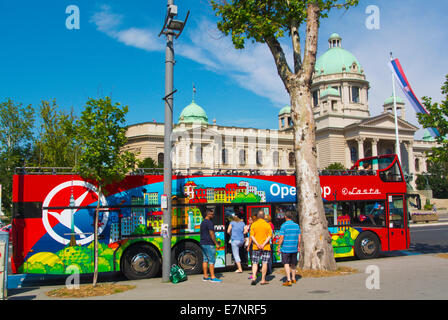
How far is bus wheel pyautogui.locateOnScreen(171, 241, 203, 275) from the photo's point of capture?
11.8 m

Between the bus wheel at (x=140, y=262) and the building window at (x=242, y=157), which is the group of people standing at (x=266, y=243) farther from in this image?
the building window at (x=242, y=157)

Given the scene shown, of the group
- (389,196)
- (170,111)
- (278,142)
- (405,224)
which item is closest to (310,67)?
(170,111)

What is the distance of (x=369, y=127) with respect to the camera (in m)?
74.4

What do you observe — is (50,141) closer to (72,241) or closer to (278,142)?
(72,241)

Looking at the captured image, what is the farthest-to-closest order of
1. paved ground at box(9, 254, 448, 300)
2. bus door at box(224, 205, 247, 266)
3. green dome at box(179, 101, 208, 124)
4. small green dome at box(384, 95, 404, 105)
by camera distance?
small green dome at box(384, 95, 404, 105) < green dome at box(179, 101, 208, 124) < bus door at box(224, 205, 247, 266) < paved ground at box(9, 254, 448, 300)

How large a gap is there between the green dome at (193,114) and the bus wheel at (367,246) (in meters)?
60.9

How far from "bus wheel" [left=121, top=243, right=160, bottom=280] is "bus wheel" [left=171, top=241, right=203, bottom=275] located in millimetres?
581

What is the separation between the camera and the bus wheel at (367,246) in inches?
560

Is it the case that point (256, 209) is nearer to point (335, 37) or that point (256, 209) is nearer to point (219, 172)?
point (219, 172)

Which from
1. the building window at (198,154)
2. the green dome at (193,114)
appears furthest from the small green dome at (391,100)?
the building window at (198,154)

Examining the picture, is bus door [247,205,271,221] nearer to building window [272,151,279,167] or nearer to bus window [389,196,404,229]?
bus window [389,196,404,229]

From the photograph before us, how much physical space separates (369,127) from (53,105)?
2465 inches

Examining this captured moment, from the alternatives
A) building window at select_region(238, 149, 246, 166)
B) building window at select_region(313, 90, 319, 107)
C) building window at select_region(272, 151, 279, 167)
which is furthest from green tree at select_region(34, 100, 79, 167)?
building window at select_region(313, 90, 319, 107)

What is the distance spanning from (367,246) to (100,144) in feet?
33.4
